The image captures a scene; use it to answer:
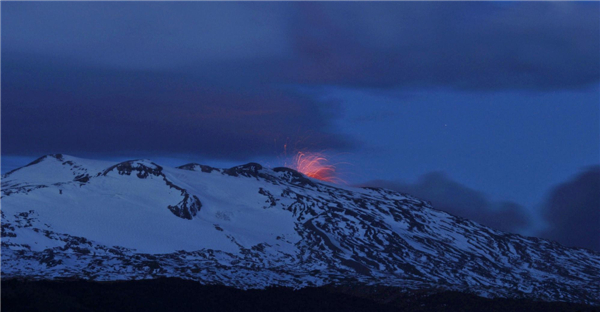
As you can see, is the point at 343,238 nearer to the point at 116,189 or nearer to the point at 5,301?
the point at 116,189

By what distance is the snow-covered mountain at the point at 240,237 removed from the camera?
110500 millimetres

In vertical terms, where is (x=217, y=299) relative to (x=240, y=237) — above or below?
below

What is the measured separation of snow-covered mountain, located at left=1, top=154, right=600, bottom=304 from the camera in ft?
363

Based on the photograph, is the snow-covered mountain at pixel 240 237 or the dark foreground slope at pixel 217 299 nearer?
the dark foreground slope at pixel 217 299

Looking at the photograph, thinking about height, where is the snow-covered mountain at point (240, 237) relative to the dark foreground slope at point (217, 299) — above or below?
above

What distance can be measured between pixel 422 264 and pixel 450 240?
32428 mm

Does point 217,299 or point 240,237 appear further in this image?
point 240,237

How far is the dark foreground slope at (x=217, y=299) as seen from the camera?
6372 cm

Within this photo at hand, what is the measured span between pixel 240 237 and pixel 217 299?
187 feet

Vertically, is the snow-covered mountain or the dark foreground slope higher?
the snow-covered mountain

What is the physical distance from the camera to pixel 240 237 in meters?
140

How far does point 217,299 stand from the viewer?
8300cm

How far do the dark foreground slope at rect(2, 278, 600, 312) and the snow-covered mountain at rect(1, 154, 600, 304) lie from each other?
8.65 metres

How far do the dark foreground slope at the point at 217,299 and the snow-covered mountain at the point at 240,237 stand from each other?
8.65 metres
